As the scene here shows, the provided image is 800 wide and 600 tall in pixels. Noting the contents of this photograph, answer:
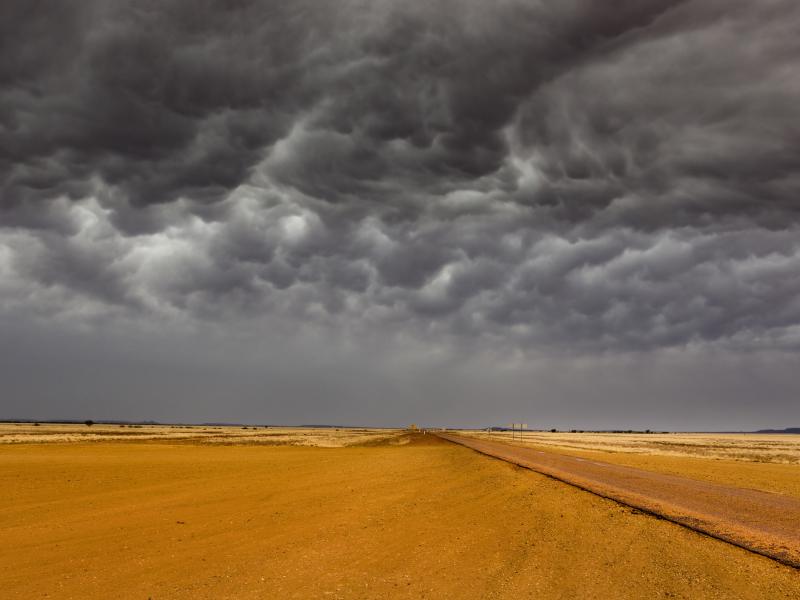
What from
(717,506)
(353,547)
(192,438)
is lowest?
(192,438)

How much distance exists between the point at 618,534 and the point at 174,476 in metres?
20.8

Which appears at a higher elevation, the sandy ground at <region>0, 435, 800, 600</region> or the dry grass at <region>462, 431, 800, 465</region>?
the sandy ground at <region>0, 435, 800, 600</region>

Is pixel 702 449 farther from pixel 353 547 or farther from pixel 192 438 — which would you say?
pixel 353 547

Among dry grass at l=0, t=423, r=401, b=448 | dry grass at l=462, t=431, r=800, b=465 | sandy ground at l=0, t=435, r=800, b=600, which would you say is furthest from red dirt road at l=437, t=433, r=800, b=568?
dry grass at l=0, t=423, r=401, b=448

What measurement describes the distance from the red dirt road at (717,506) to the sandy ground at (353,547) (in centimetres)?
93

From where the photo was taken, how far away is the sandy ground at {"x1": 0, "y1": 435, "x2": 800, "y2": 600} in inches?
365

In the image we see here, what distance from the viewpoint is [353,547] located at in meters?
12.0

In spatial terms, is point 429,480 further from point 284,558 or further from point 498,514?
point 284,558

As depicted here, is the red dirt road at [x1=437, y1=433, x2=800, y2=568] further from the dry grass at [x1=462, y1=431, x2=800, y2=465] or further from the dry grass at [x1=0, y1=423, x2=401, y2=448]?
the dry grass at [x1=0, y1=423, x2=401, y2=448]

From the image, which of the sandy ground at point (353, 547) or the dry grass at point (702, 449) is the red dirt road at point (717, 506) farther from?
the dry grass at point (702, 449)

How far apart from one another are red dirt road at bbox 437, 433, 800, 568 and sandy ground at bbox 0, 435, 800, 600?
3.06 feet

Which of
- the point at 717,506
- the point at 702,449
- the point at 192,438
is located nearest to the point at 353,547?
the point at 717,506

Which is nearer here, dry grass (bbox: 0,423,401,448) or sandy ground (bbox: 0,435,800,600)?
sandy ground (bbox: 0,435,800,600)

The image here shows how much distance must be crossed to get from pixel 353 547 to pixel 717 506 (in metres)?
13.6
